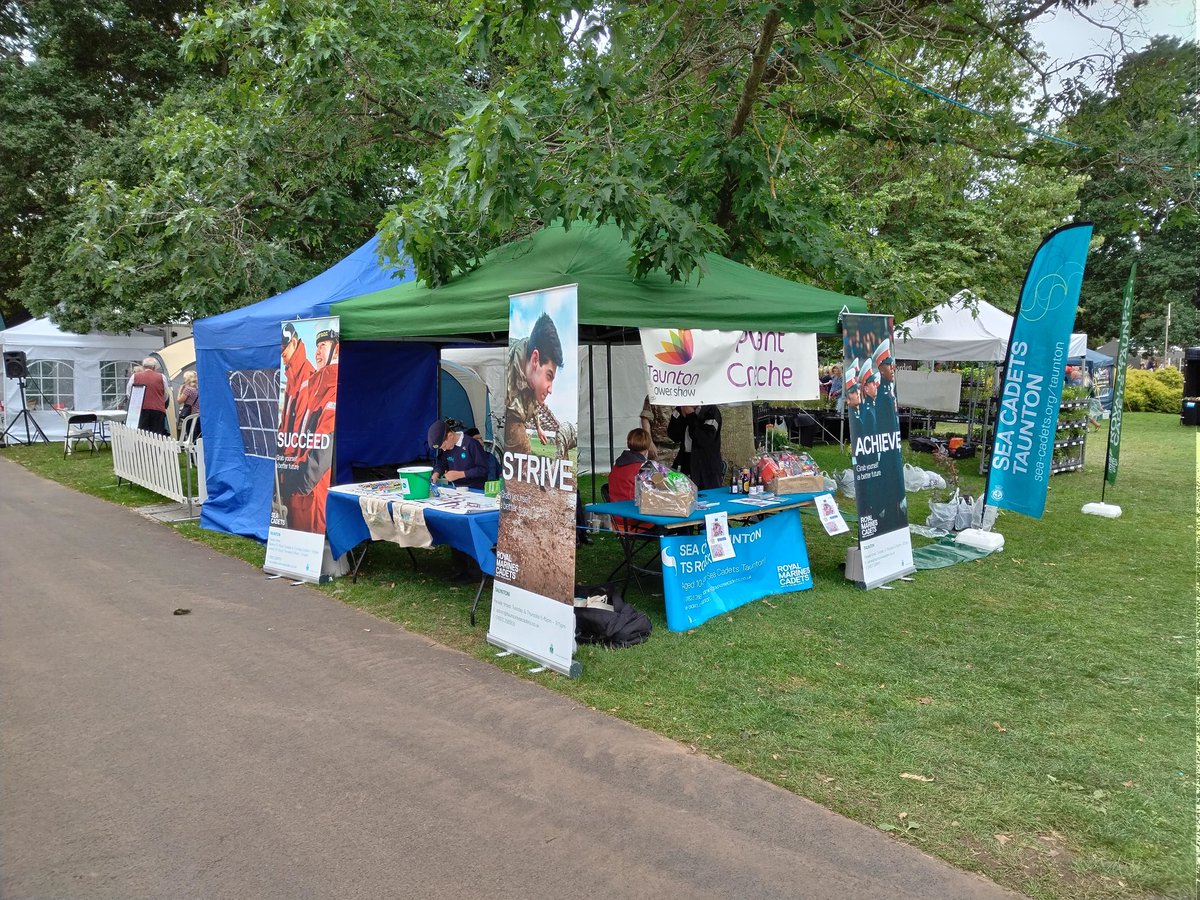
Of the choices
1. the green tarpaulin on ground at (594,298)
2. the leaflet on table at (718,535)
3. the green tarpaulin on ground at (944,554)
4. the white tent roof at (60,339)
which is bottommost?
the green tarpaulin on ground at (944,554)

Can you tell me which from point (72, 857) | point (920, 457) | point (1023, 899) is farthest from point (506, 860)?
point (920, 457)

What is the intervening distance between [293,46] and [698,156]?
4754 mm

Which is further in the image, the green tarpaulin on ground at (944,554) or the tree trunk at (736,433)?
the tree trunk at (736,433)

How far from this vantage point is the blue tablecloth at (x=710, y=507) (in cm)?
599

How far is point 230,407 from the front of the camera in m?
9.28

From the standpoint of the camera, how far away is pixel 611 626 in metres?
5.55

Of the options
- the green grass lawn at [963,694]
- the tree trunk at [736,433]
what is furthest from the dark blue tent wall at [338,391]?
the tree trunk at [736,433]

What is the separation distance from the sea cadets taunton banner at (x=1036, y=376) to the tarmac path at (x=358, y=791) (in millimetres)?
5303

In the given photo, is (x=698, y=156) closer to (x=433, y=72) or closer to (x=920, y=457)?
(x=433, y=72)

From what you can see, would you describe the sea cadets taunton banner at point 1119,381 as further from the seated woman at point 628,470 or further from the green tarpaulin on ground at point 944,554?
the seated woman at point 628,470

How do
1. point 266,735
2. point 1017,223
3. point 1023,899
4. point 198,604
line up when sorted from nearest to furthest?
point 1023,899 < point 266,735 < point 198,604 < point 1017,223

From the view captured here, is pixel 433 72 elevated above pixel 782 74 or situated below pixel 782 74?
above

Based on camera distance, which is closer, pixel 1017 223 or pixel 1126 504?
pixel 1126 504

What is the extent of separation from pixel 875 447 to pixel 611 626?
300 centimetres
